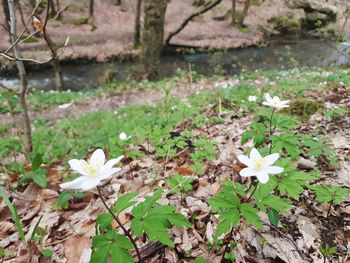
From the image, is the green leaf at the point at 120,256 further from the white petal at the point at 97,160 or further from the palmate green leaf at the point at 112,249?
the white petal at the point at 97,160

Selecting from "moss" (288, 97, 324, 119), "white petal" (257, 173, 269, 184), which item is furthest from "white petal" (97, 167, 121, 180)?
"moss" (288, 97, 324, 119)

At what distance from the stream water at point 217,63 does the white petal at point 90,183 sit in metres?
12.9

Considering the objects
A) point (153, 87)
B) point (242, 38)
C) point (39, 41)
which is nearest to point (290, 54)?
point (242, 38)

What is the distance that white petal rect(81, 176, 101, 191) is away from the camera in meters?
1.20

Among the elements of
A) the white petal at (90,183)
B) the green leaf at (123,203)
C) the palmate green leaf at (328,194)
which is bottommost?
the palmate green leaf at (328,194)

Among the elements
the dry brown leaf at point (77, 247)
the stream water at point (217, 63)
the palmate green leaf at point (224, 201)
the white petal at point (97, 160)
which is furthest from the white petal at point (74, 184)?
the stream water at point (217, 63)

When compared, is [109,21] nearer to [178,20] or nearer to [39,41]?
[178,20]

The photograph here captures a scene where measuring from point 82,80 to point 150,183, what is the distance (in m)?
12.6

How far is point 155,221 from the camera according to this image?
132 cm

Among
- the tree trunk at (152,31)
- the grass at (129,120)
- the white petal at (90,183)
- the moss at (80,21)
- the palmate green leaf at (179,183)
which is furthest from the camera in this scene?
the moss at (80,21)

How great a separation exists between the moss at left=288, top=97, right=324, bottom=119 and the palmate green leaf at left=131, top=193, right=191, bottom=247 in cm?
287

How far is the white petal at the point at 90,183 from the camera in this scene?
1197 millimetres

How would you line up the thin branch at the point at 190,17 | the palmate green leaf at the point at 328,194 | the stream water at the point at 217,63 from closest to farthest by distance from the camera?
the palmate green leaf at the point at 328,194 → the thin branch at the point at 190,17 → the stream water at the point at 217,63

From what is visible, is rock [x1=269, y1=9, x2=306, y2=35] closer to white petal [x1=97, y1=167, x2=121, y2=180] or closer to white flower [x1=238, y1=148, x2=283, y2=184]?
white flower [x1=238, y1=148, x2=283, y2=184]
